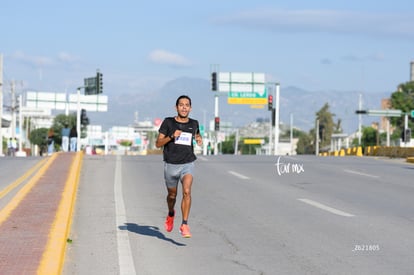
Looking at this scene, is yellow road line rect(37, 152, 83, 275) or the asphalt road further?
the asphalt road

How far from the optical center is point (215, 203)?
16.5 m

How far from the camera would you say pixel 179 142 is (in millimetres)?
10805

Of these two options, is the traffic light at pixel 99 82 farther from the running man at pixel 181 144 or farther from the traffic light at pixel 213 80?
the running man at pixel 181 144

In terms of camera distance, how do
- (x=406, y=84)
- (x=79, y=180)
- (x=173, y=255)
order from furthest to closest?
1. (x=406, y=84)
2. (x=79, y=180)
3. (x=173, y=255)

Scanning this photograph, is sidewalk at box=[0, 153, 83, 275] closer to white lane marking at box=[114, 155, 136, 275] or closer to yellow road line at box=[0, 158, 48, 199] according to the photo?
yellow road line at box=[0, 158, 48, 199]

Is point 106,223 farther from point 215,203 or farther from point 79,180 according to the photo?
point 79,180

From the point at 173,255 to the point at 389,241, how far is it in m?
3.09

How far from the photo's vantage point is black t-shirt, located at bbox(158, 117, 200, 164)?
1077cm

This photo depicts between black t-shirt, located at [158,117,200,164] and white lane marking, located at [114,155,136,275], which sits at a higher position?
black t-shirt, located at [158,117,200,164]

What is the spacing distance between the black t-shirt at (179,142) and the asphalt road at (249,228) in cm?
115

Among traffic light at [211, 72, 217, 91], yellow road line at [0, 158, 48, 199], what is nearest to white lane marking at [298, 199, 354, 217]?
yellow road line at [0, 158, 48, 199]

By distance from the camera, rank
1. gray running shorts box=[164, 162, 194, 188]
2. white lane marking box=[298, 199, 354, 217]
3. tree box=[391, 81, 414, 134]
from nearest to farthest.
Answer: gray running shorts box=[164, 162, 194, 188] → white lane marking box=[298, 199, 354, 217] → tree box=[391, 81, 414, 134]

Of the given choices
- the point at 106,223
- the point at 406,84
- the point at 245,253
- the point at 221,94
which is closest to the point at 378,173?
the point at 106,223

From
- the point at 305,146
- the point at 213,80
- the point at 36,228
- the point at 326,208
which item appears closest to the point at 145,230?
the point at 36,228
